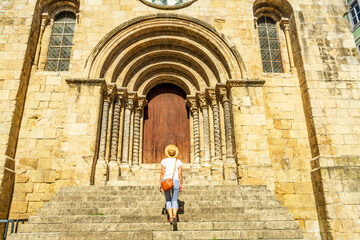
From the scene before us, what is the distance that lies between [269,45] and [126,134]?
5858mm

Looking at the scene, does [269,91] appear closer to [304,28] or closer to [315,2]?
[304,28]

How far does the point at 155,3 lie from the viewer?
29.8 feet

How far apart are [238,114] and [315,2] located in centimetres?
512

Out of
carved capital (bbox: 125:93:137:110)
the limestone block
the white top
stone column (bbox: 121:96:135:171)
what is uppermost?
carved capital (bbox: 125:93:137:110)

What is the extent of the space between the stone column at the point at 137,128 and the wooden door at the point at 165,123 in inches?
13.7

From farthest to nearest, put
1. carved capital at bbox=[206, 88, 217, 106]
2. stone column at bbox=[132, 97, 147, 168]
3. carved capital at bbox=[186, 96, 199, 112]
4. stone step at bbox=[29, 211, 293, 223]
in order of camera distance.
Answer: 1. carved capital at bbox=[186, 96, 199, 112]
2. carved capital at bbox=[206, 88, 217, 106]
3. stone column at bbox=[132, 97, 147, 168]
4. stone step at bbox=[29, 211, 293, 223]

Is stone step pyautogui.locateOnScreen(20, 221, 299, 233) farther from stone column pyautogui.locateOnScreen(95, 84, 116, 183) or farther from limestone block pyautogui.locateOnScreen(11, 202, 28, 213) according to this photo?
limestone block pyautogui.locateOnScreen(11, 202, 28, 213)

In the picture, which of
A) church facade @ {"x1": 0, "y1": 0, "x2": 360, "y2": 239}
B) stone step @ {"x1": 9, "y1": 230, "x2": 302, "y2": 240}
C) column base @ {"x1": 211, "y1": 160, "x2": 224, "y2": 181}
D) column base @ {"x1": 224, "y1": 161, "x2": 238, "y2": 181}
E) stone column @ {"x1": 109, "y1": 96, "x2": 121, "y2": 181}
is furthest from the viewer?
column base @ {"x1": 211, "y1": 160, "x2": 224, "y2": 181}

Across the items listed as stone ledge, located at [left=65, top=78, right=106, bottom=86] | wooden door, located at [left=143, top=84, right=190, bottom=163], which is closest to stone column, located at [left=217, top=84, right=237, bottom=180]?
wooden door, located at [left=143, top=84, right=190, bottom=163]

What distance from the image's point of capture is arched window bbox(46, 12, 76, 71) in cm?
888

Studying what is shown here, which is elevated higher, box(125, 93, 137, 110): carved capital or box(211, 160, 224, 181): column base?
box(125, 93, 137, 110): carved capital

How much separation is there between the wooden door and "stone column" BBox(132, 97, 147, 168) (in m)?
0.35

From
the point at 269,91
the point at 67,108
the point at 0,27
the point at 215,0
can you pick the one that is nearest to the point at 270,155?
the point at 269,91

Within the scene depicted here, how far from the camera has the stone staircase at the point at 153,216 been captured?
4441 mm
